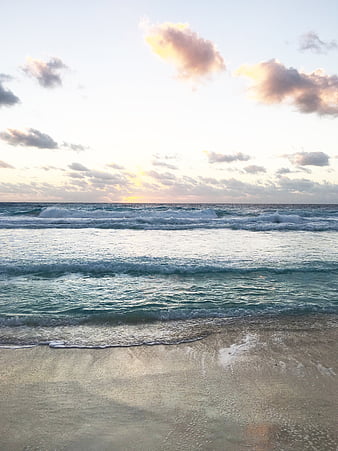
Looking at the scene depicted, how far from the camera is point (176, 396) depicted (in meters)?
2.98

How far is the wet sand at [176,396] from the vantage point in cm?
238

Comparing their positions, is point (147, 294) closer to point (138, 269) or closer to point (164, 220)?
point (138, 269)

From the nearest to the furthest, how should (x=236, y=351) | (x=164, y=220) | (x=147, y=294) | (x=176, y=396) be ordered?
(x=176, y=396) < (x=236, y=351) < (x=147, y=294) < (x=164, y=220)

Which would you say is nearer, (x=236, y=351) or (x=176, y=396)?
(x=176, y=396)

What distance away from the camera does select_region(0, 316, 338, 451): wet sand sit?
2383mm

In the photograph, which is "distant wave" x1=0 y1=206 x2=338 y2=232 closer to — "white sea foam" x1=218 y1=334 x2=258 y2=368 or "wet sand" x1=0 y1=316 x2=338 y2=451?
"white sea foam" x1=218 y1=334 x2=258 y2=368

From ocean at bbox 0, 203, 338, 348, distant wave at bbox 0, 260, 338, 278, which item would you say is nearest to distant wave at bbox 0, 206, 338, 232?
ocean at bbox 0, 203, 338, 348

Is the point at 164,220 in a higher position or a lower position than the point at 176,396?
higher

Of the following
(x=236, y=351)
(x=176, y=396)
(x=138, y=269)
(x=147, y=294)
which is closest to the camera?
(x=176, y=396)

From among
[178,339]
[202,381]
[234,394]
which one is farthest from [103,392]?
[178,339]

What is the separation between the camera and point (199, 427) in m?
2.51

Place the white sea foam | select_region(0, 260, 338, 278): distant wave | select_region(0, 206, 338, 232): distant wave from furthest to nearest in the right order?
select_region(0, 206, 338, 232): distant wave
select_region(0, 260, 338, 278): distant wave
the white sea foam

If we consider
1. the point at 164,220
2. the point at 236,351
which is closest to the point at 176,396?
the point at 236,351

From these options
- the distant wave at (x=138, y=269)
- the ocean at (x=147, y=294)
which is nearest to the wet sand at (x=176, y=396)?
the ocean at (x=147, y=294)
